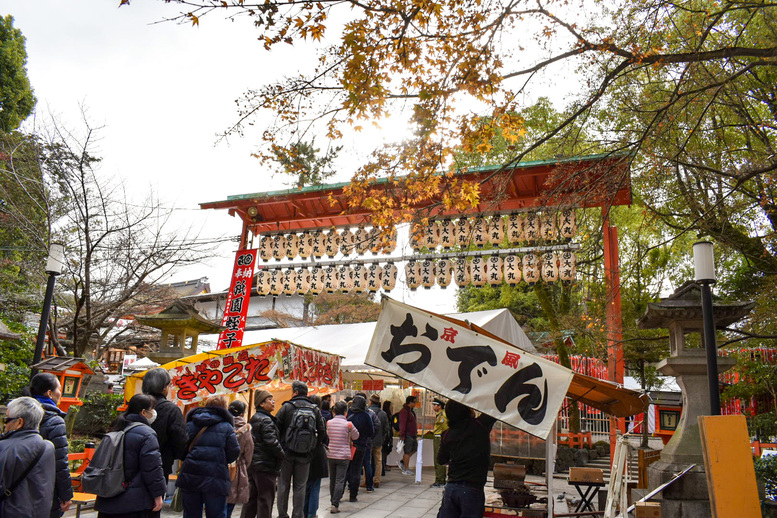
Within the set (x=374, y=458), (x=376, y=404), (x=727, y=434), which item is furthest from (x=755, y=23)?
(x=374, y=458)

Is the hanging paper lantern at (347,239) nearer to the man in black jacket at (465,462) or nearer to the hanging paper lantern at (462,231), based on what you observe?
the hanging paper lantern at (462,231)

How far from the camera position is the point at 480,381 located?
17.5 feet

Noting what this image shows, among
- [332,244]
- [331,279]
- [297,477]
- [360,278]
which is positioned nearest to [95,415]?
[331,279]

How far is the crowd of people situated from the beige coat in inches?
0.5

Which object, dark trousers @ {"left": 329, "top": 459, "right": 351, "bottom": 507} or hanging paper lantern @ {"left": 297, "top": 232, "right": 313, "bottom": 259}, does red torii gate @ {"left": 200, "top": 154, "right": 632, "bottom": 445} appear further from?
dark trousers @ {"left": 329, "top": 459, "right": 351, "bottom": 507}

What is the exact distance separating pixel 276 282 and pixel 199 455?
12.0 metres

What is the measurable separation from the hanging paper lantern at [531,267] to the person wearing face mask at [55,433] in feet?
37.2

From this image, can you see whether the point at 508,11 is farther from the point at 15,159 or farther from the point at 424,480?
the point at 15,159

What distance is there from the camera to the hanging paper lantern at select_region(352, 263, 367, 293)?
52.9 feet

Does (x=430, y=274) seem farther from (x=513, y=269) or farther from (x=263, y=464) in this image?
(x=263, y=464)

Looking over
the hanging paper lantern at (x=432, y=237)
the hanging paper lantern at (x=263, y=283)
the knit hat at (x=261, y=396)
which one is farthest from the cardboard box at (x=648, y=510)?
the hanging paper lantern at (x=263, y=283)

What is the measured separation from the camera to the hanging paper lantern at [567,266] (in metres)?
13.6

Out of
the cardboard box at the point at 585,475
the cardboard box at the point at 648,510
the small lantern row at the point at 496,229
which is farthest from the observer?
the small lantern row at the point at 496,229

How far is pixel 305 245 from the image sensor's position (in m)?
17.2
